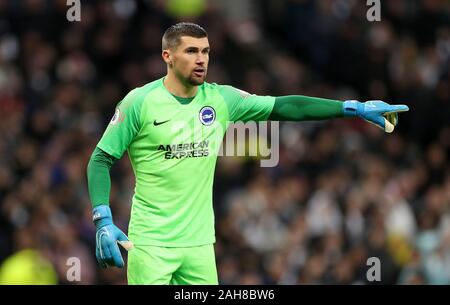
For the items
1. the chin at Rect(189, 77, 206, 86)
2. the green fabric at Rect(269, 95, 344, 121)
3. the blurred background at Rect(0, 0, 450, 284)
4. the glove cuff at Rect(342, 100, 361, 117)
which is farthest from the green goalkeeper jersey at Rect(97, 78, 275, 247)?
the blurred background at Rect(0, 0, 450, 284)

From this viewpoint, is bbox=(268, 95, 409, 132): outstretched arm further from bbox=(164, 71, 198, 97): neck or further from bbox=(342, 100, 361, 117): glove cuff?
bbox=(164, 71, 198, 97): neck

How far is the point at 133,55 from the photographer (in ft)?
57.9

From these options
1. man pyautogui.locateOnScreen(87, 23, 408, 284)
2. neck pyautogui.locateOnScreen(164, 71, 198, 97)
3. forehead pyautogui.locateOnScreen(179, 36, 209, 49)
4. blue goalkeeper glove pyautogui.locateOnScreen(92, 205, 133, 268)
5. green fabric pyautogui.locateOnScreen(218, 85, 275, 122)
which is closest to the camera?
blue goalkeeper glove pyautogui.locateOnScreen(92, 205, 133, 268)

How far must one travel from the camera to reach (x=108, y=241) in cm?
859

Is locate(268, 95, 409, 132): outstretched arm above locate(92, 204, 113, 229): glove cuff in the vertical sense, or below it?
above

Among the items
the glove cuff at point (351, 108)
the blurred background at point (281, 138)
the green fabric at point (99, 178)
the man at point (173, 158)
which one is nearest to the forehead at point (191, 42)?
the man at point (173, 158)

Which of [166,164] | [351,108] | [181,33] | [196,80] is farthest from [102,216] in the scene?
[351,108]

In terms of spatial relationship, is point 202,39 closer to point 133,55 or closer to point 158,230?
point 158,230

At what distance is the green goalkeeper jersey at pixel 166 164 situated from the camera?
890cm

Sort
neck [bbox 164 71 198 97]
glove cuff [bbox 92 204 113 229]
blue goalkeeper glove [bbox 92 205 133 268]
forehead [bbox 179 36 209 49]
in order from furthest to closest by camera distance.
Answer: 1. neck [bbox 164 71 198 97]
2. forehead [bbox 179 36 209 49]
3. glove cuff [bbox 92 204 113 229]
4. blue goalkeeper glove [bbox 92 205 133 268]

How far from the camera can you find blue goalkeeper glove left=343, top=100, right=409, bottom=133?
29.8ft

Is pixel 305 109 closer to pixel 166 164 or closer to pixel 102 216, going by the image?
pixel 166 164

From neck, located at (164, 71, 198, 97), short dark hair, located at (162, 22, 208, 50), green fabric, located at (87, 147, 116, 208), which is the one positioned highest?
short dark hair, located at (162, 22, 208, 50)

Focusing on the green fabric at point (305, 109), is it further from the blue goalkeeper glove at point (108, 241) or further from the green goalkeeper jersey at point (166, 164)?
the blue goalkeeper glove at point (108, 241)
